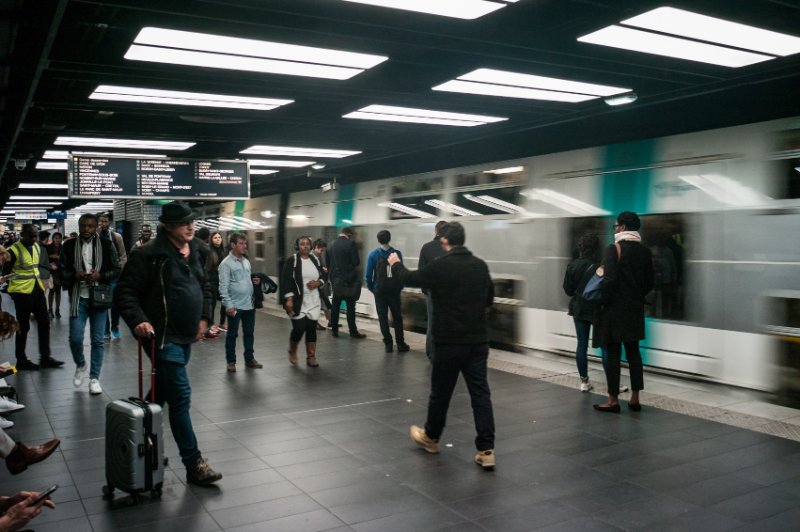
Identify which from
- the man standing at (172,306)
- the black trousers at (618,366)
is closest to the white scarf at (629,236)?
the black trousers at (618,366)

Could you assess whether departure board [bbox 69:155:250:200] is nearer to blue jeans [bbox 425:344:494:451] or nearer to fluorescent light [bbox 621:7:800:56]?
blue jeans [bbox 425:344:494:451]

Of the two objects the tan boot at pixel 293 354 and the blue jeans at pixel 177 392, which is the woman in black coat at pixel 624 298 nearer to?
the blue jeans at pixel 177 392

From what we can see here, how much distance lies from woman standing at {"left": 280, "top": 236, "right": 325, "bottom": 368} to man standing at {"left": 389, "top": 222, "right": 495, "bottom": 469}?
3804 millimetres

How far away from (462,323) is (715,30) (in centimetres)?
283

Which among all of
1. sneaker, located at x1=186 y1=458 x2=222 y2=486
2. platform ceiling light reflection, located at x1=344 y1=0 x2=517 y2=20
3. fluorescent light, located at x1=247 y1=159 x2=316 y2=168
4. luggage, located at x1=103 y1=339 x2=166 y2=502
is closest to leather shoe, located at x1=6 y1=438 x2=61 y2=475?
luggage, located at x1=103 y1=339 x2=166 y2=502

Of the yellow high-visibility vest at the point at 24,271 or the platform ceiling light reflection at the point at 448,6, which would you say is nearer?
the platform ceiling light reflection at the point at 448,6

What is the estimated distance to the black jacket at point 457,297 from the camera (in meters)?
4.67

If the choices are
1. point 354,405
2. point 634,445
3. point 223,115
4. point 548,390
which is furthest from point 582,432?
point 223,115

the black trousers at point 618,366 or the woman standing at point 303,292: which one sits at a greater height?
the woman standing at point 303,292

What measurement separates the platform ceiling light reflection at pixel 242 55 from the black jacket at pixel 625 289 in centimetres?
269

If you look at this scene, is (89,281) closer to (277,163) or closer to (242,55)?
(242,55)

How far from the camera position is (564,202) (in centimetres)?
855

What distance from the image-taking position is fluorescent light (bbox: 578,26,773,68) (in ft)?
16.7

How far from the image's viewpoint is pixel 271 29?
15.8 ft
